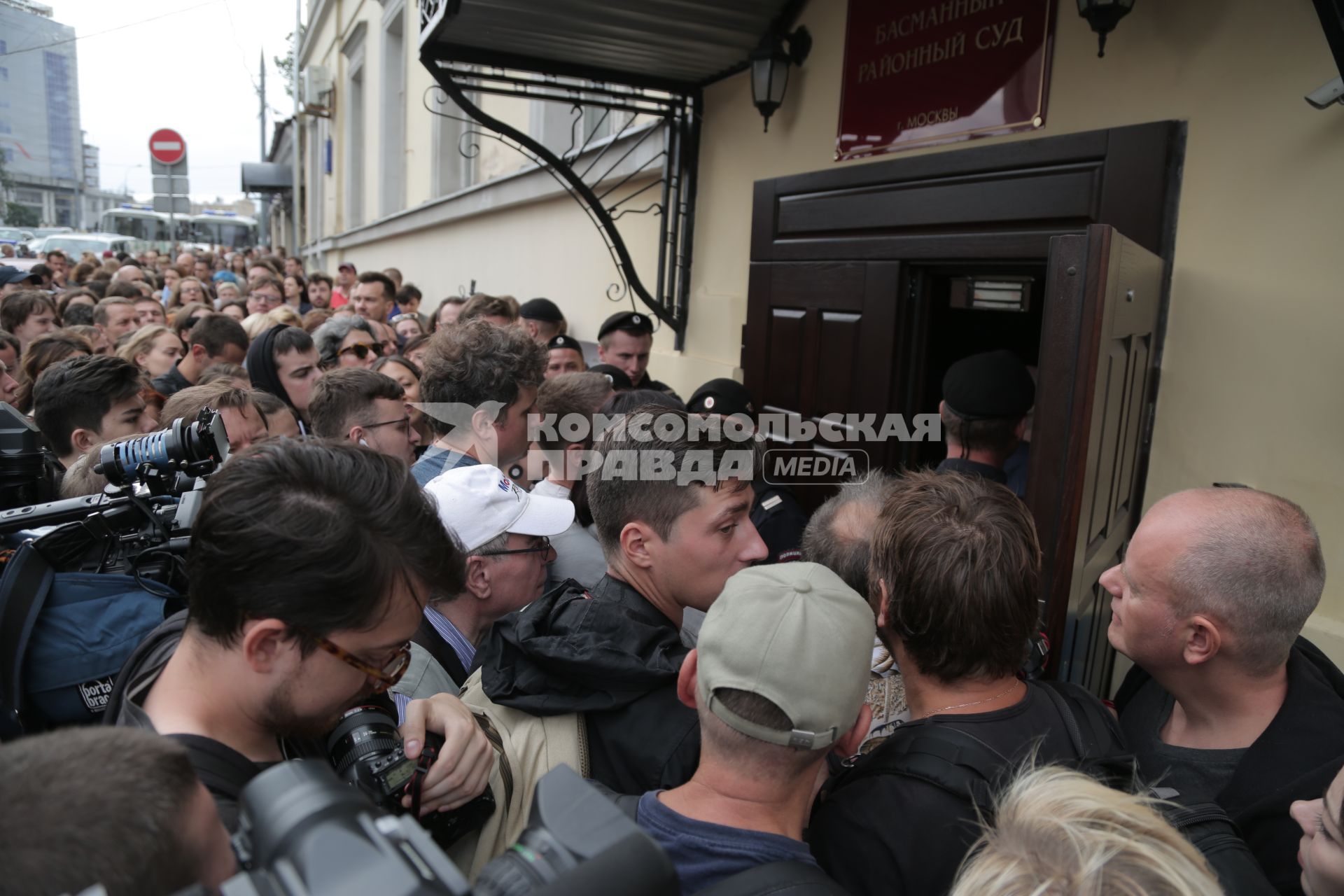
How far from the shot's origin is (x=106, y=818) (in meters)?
0.69

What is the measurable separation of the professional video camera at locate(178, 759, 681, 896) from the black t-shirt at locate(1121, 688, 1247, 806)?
4.22 feet

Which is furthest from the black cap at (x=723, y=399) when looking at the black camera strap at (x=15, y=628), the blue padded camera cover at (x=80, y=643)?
the black camera strap at (x=15, y=628)

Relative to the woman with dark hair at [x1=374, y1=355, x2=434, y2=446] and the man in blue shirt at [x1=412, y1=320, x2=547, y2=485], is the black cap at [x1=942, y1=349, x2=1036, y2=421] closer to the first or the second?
the man in blue shirt at [x1=412, y1=320, x2=547, y2=485]

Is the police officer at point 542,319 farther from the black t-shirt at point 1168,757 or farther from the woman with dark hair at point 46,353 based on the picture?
the black t-shirt at point 1168,757

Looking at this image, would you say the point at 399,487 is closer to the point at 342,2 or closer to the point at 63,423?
the point at 63,423

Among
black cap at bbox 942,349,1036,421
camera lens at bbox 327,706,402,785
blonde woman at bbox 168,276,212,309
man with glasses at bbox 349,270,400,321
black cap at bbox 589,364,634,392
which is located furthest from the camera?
blonde woman at bbox 168,276,212,309

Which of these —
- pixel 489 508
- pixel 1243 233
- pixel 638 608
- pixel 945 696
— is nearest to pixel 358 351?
pixel 489 508

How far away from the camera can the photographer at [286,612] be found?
3.77 feet

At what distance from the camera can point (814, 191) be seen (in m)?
4.33

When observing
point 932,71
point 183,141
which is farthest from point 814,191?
point 183,141

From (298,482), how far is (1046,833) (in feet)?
3.55

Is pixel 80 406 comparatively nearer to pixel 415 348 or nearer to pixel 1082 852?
pixel 415 348

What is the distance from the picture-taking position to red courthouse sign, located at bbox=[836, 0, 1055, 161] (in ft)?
10.8

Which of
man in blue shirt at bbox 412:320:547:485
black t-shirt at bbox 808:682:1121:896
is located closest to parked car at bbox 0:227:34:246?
man in blue shirt at bbox 412:320:547:485
